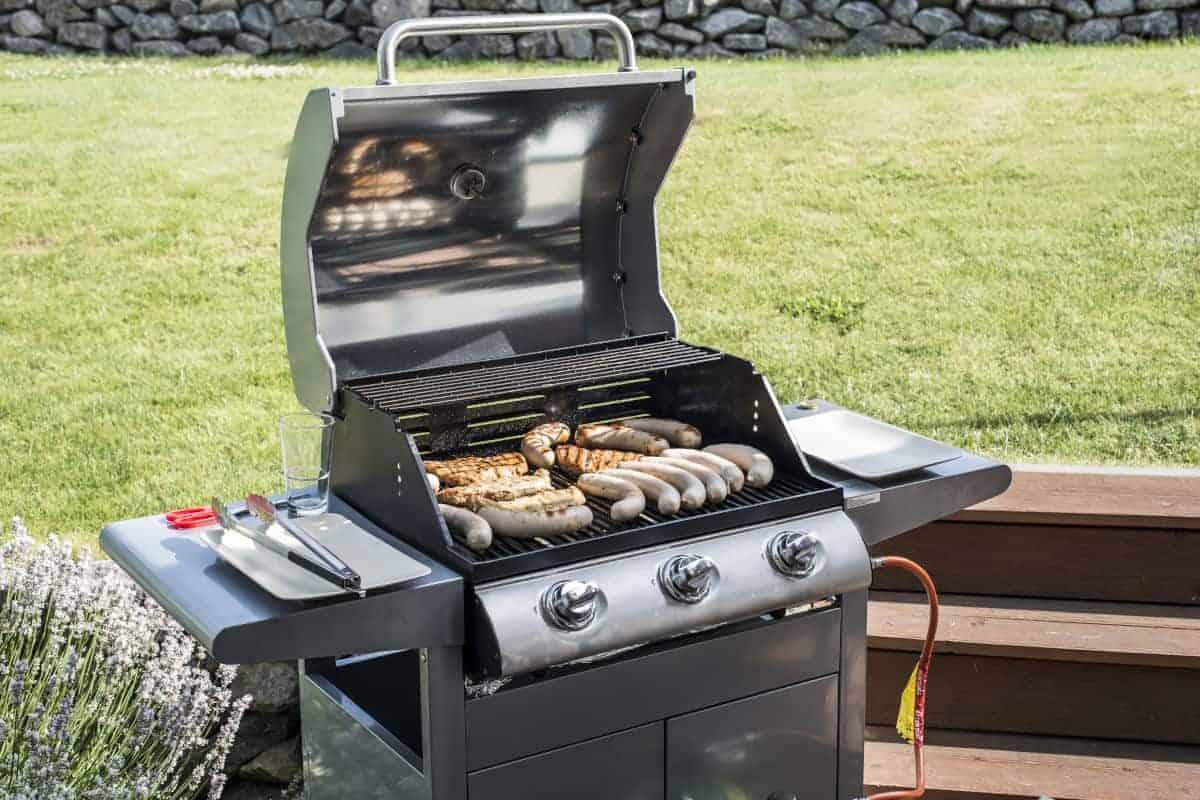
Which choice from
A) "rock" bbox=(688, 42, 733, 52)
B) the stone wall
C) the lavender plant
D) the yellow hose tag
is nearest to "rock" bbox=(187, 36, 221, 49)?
the stone wall

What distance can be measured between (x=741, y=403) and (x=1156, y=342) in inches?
107

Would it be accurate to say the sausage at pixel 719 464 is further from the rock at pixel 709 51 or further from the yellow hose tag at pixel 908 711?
the rock at pixel 709 51

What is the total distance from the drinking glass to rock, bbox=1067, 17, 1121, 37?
23.7ft

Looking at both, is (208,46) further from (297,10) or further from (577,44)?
(577,44)

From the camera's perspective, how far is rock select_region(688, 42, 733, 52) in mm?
8891

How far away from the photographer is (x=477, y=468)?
2.50m

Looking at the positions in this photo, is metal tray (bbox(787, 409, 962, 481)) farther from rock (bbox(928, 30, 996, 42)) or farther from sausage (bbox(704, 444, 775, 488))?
rock (bbox(928, 30, 996, 42))

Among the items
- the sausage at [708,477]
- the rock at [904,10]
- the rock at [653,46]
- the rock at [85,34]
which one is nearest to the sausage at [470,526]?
the sausage at [708,477]

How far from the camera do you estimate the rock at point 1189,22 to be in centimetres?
830

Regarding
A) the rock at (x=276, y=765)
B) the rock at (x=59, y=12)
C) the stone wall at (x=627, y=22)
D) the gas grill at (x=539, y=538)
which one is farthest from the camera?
the rock at (x=59, y=12)


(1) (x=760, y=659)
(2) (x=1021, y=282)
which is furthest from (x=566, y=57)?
(1) (x=760, y=659)

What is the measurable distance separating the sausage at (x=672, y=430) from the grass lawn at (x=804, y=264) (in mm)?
1714

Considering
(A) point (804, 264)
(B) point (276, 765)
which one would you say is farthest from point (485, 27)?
(A) point (804, 264)

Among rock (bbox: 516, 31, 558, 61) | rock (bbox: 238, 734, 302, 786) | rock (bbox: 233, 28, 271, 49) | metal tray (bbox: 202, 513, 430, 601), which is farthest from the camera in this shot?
rock (bbox: 233, 28, 271, 49)
